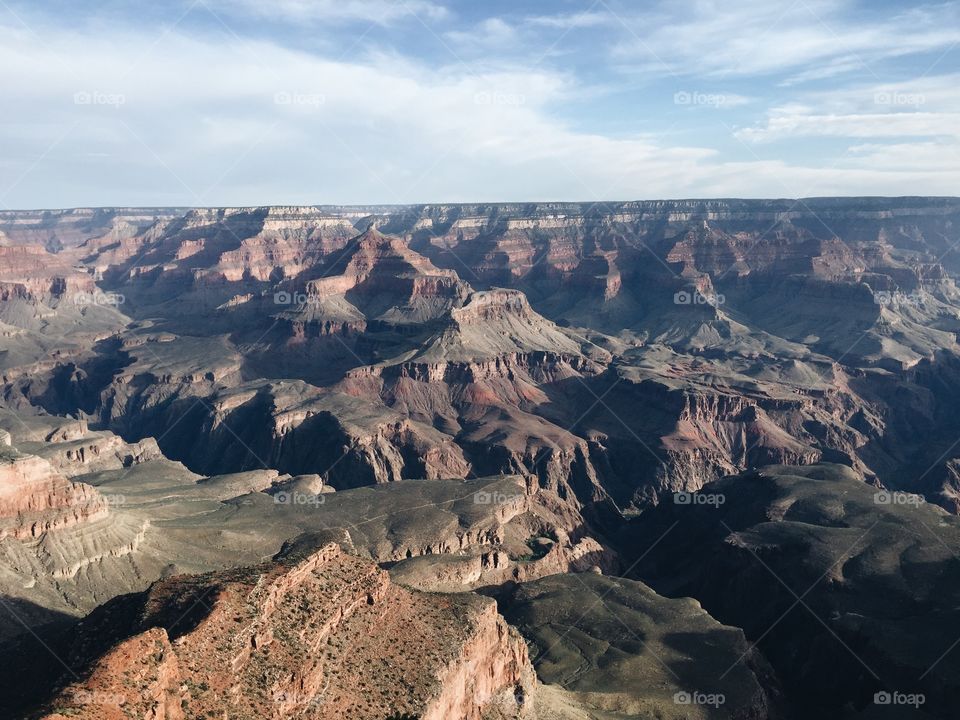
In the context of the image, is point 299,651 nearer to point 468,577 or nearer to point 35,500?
point 468,577

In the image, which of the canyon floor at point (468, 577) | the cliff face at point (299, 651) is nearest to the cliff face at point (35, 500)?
the canyon floor at point (468, 577)

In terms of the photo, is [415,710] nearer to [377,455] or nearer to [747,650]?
[747,650]

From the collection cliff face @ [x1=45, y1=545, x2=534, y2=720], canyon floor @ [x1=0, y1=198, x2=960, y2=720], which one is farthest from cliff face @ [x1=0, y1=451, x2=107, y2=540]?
cliff face @ [x1=45, y1=545, x2=534, y2=720]

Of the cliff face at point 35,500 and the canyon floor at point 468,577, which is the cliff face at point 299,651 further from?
the cliff face at point 35,500

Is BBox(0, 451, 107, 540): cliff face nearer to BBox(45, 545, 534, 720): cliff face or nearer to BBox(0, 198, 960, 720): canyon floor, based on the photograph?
BBox(0, 198, 960, 720): canyon floor

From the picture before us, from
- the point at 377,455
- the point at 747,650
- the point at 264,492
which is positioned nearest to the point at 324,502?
the point at 264,492

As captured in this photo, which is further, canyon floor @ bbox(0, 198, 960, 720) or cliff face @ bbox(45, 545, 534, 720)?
canyon floor @ bbox(0, 198, 960, 720)

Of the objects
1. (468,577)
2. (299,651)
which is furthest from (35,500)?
(299,651)

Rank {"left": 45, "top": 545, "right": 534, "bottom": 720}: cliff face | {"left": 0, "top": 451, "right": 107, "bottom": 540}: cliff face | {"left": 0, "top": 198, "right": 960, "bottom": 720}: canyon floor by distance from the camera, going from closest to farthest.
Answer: {"left": 45, "top": 545, "right": 534, "bottom": 720}: cliff face, {"left": 0, "top": 198, "right": 960, "bottom": 720}: canyon floor, {"left": 0, "top": 451, "right": 107, "bottom": 540}: cliff face

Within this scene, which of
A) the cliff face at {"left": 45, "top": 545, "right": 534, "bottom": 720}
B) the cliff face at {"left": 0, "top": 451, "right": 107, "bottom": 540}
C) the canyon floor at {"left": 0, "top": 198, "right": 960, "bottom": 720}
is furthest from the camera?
the cliff face at {"left": 0, "top": 451, "right": 107, "bottom": 540}
